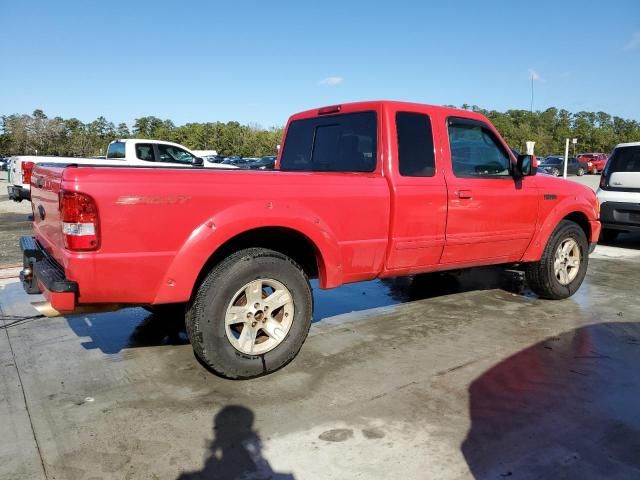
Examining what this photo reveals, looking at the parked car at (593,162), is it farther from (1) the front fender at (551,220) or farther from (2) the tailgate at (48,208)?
(2) the tailgate at (48,208)

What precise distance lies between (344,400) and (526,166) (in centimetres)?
297

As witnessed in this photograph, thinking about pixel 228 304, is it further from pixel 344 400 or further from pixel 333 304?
pixel 333 304

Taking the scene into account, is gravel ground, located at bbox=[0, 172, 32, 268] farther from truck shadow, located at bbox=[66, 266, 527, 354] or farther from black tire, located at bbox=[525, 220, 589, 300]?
black tire, located at bbox=[525, 220, 589, 300]

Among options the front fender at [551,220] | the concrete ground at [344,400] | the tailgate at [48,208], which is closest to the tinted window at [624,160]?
the front fender at [551,220]

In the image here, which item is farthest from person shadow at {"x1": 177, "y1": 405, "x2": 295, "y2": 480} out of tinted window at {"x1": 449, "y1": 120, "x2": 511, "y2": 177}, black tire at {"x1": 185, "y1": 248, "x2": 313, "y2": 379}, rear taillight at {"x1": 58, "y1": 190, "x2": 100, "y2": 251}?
tinted window at {"x1": 449, "y1": 120, "x2": 511, "y2": 177}

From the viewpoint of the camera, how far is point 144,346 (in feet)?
13.9

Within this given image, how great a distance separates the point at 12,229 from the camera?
10.9 metres

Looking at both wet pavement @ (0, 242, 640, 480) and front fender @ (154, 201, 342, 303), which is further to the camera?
front fender @ (154, 201, 342, 303)

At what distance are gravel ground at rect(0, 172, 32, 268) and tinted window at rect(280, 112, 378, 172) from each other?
4.49 meters

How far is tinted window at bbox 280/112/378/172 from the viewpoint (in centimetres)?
438

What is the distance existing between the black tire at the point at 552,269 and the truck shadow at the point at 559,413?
1.22 meters

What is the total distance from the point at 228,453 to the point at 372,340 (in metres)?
1.95

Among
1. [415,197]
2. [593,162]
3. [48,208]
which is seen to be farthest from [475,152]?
[593,162]

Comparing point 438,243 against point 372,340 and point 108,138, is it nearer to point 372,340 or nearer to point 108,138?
point 372,340
